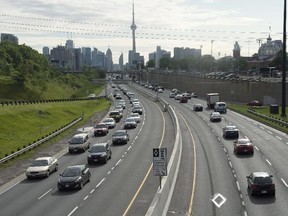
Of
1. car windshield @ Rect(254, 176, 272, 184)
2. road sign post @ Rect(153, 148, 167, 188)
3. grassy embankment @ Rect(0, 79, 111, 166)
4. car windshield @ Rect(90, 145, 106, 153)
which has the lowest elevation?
grassy embankment @ Rect(0, 79, 111, 166)

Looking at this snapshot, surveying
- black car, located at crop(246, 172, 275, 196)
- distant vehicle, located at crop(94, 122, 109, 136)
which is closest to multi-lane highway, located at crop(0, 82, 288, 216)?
black car, located at crop(246, 172, 275, 196)

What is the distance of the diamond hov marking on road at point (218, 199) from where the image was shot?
25672 millimetres

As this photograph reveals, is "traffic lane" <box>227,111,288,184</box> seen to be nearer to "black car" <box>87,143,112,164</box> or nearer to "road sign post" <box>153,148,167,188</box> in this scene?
"road sign post" <box>153,148,167,188</box>

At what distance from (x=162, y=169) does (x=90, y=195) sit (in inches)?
301

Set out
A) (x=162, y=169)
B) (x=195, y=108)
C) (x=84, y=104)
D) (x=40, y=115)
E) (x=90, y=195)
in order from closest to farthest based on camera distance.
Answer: (x=162, y=169) → (x=90, y=195) → (x=40, y=115) → (x=195, y=108) → (x=84, y=104)

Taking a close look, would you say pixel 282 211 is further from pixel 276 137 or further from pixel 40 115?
pixel 40 115

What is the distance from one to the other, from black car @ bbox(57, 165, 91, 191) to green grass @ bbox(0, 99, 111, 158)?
1501cm

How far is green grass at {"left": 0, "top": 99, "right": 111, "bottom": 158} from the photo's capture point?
52.8m

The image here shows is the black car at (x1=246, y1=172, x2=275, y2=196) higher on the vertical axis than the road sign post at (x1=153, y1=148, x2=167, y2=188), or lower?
lower

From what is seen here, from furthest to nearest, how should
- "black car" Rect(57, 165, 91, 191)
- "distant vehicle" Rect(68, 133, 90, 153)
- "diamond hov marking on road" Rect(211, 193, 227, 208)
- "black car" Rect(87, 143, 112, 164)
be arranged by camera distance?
"distant vehicle" Rect(68, 133, 90, 153) → "black car" Rect(87, 143, 112, 164) → "black car" Rect(57, 165, 91, 191) → "diamond hov marking on road" Rect(211, 193, 227, 208)

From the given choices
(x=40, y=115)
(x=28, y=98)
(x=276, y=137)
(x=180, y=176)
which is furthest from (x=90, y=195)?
(x=28, y=98)

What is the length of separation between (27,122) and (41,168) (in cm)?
3455

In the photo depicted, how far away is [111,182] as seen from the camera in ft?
107

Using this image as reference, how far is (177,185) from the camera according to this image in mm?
30297
